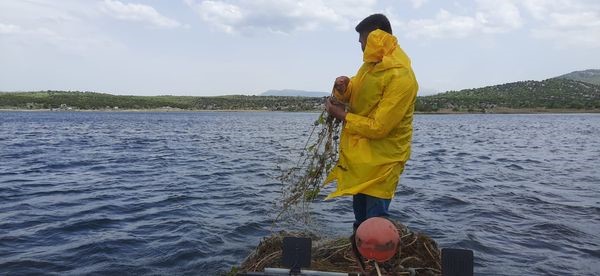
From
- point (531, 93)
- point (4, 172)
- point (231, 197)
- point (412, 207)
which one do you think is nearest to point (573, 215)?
point (412, 207)

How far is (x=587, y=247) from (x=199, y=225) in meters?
7.73

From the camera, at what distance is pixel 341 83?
477 cm

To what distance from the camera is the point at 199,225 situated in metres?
10.5

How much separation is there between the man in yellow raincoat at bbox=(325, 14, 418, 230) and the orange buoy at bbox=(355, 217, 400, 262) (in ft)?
3.71

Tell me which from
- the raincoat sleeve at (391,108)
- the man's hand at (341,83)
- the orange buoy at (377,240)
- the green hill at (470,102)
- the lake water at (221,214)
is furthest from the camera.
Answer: the green hill at (470,102)

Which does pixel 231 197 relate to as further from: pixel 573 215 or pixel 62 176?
pixel 573 215

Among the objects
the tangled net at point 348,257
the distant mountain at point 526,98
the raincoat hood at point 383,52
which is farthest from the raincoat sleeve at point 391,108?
the distant mountain at point 526,98

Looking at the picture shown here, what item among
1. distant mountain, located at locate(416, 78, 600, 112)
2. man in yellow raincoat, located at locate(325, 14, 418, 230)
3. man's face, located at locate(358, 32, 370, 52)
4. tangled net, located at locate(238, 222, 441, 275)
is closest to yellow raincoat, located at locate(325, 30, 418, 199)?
man in yellow raincoat, located at locate(325, 14, 418, 230)

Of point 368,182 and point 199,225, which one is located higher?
point 368,182

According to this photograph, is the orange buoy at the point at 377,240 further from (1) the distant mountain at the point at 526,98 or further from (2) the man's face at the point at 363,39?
(1) the distant mountain at the point at 526,98

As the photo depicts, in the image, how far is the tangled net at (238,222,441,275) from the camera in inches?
213

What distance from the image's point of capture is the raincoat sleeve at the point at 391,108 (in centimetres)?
430

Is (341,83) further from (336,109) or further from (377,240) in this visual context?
(377,240)

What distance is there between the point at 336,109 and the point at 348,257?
78.1 inches
